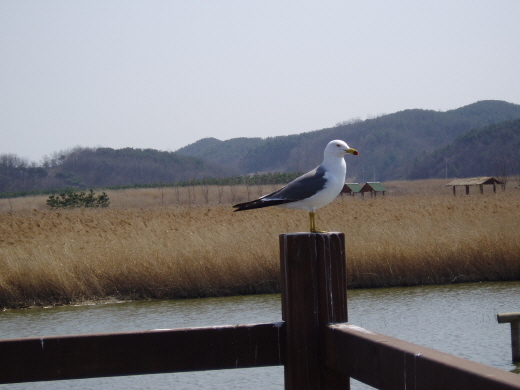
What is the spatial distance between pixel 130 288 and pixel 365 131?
148477 millimetres

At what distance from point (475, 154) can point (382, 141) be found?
148 ft

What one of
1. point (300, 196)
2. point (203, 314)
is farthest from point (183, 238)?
point (300, 196)

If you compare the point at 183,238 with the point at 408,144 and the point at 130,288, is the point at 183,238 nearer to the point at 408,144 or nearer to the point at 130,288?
the point at 130,288

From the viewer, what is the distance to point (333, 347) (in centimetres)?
225

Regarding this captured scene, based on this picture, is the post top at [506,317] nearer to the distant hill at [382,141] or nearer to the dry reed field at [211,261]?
the dry reed field at [211,261]

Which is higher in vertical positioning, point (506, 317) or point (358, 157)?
point (358, 157)

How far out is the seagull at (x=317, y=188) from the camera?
409cm

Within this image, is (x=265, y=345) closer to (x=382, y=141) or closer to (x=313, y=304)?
(x=313, y=304)

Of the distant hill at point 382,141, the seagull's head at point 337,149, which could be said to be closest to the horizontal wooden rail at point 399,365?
the seagull's head at point 337,149

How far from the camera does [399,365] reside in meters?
1.86

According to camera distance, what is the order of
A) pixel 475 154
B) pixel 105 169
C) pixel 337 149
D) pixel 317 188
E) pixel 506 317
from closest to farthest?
pixel 317 188 < pixel 337 149 < pixel 506 317 < pixel 475 154 < pixel 105 169

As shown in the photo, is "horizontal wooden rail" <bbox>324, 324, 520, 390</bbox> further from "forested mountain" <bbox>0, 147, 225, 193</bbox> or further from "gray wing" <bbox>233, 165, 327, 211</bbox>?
"forested mountain" <bbox>0, 147, 225, 193</bbox>

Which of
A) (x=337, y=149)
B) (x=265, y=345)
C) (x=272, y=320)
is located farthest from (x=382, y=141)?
(x=265, y=345)

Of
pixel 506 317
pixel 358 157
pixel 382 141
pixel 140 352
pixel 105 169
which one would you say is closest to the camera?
pixel 140 352
